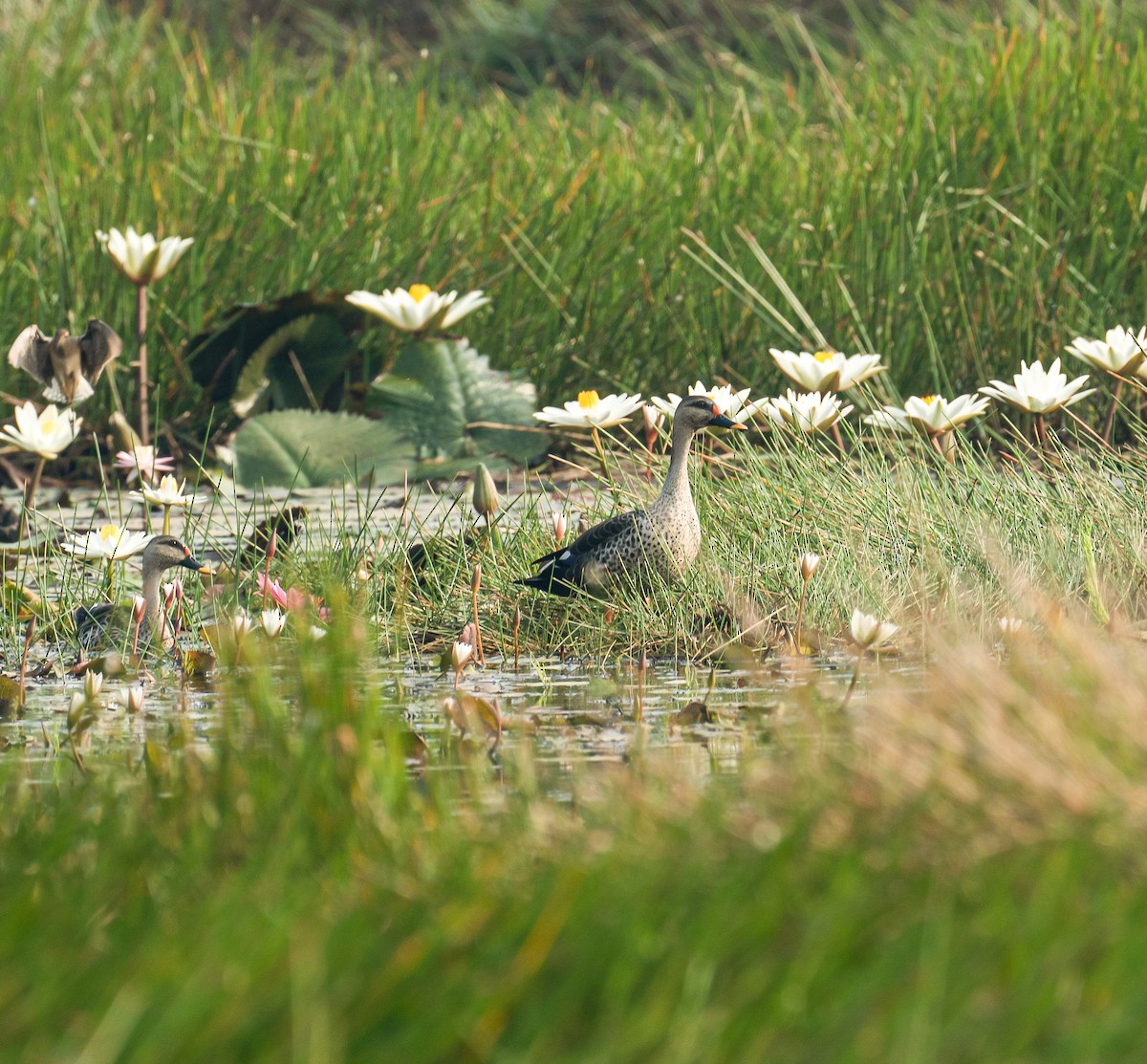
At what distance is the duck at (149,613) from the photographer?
3.71 meters

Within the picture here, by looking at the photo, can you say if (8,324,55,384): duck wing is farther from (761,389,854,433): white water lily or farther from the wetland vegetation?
(761,389,854,433): white water lily

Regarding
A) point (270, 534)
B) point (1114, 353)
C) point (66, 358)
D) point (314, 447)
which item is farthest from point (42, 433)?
point (1114, 353)

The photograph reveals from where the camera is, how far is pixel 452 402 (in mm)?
5695

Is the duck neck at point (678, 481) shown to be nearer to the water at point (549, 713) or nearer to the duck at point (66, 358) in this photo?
the water at point (549, 713)

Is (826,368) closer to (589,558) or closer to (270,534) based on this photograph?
(589,558)

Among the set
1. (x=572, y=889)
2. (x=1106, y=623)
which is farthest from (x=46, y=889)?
(x=1106, y=623)

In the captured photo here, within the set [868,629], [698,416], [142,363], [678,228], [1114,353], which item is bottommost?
[868,629]

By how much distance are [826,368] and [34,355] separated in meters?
2.16

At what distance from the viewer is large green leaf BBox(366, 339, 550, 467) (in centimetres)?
567

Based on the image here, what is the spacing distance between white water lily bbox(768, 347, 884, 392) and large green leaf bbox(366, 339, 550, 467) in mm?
1570

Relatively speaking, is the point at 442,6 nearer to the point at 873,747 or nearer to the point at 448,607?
the point at 448,607

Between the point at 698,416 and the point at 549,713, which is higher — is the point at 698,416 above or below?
above

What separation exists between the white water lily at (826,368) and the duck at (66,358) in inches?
71.6

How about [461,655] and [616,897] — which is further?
[461,655]
